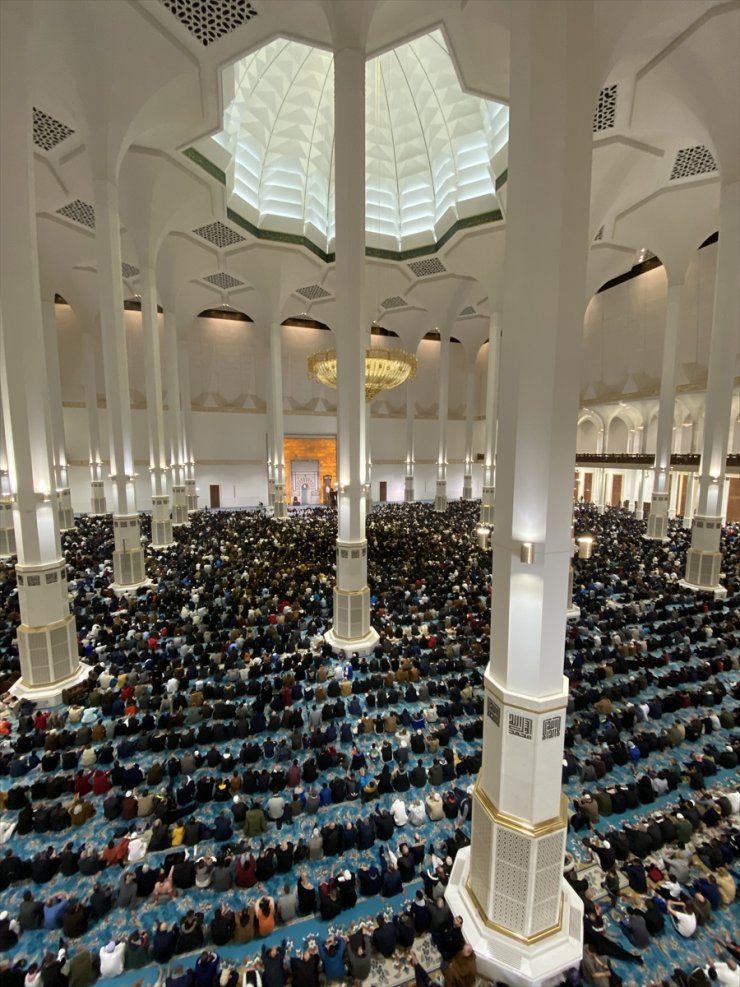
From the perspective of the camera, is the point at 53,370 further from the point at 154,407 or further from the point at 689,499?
the point at 689,499

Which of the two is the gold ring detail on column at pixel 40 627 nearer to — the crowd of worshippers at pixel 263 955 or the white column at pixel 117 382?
the crowd of worshippers at pixel 263 955

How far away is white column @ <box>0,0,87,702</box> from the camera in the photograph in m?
5.50

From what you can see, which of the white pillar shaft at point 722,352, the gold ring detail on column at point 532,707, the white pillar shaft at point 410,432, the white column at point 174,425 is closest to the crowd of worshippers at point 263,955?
the gold ring detail on column at point 532,707

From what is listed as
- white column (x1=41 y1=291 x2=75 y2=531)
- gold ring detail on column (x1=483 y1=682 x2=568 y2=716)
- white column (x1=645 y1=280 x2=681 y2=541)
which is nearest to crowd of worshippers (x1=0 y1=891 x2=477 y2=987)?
gold ring detail on column (x1=483 y1=682 x2=568 y2=716)

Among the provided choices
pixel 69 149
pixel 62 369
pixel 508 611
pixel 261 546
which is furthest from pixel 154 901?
pixel 62 369

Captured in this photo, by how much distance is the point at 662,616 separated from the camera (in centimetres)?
900

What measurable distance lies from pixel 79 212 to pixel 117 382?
6.58 metres

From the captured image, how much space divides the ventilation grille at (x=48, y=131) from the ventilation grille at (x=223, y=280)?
28.9ft

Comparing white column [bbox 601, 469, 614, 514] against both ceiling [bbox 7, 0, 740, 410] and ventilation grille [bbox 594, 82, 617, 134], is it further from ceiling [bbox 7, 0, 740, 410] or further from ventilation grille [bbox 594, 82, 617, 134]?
ventilation grille [bbox 594, 82, 617, 134]

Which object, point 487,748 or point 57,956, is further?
point 487,748

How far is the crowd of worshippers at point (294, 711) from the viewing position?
4.22 m

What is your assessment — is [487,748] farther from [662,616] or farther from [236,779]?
[662,616]

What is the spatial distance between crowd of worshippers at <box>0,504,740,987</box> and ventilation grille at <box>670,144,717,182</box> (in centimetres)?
961

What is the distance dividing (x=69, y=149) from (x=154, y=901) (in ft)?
41.9
